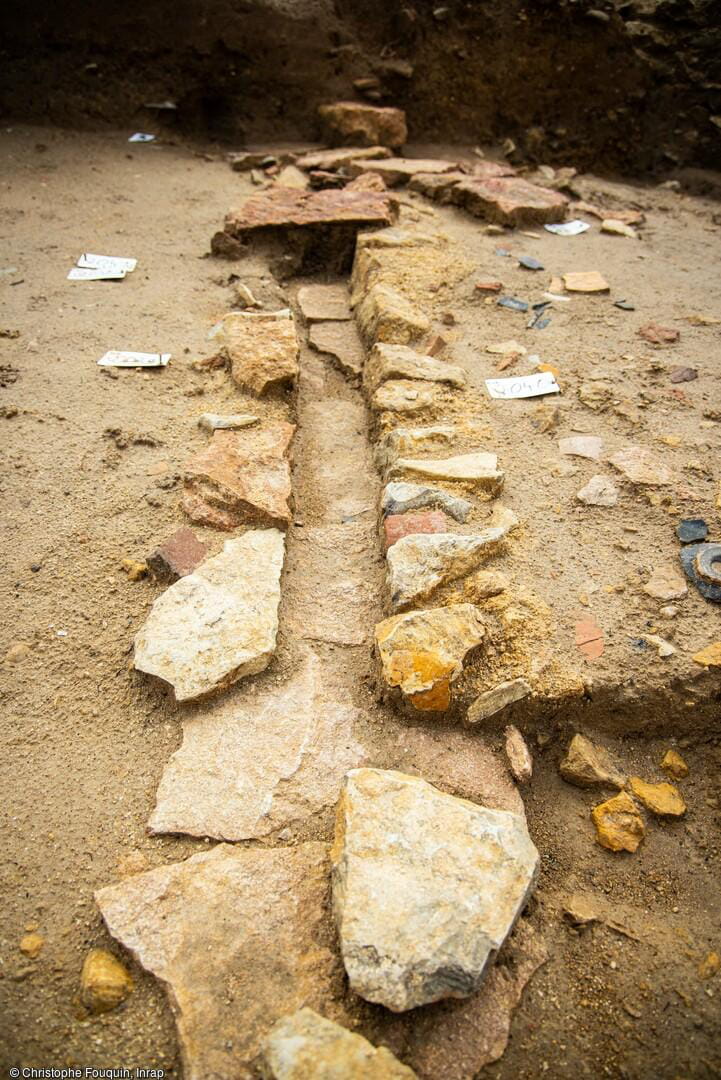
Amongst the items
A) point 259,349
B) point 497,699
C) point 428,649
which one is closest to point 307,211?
point 259,349

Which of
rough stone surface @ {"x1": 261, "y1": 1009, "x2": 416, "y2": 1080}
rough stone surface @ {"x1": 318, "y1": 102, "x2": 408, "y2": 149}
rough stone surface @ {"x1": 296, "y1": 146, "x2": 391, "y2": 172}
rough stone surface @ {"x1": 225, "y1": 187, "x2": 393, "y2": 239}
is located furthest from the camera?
rough stone surface @ {"x1": 318, "y1": 102, "x2": 408, "y2": 149}

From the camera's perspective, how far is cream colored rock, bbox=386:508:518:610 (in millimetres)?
1569

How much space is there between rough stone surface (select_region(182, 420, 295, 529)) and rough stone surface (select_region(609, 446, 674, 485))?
3.17 feet

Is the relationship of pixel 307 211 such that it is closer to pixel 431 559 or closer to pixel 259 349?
pixel 259 349

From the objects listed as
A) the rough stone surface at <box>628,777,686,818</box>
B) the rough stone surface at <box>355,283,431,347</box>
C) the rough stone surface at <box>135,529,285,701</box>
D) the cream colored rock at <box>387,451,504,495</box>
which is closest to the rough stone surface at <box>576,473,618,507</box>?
the cream colored rock at <box>387,451,504,495</box>

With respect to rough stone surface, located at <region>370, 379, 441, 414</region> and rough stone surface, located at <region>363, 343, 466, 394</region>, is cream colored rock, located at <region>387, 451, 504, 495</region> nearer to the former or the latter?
rough stone surface, located at <region>370, 379, 441, 414</region>

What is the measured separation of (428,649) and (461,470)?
65 centimetres

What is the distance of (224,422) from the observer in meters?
2.14

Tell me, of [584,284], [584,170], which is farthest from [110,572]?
[584,170]

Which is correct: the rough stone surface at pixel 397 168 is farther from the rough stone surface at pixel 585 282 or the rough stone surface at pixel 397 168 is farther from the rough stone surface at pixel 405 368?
the rough stone surface at pixel 405 368

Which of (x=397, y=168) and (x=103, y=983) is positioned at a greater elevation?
(x=397, y=168)

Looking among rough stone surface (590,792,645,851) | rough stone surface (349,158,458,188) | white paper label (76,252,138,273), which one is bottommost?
rough stone surface (590,792,645,851)

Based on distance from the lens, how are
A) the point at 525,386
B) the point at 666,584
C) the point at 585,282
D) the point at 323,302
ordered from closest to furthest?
the point at 666,584
the point at 525,386
the point at 585,282
the point at 323,302

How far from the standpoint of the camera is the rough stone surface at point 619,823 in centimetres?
130
